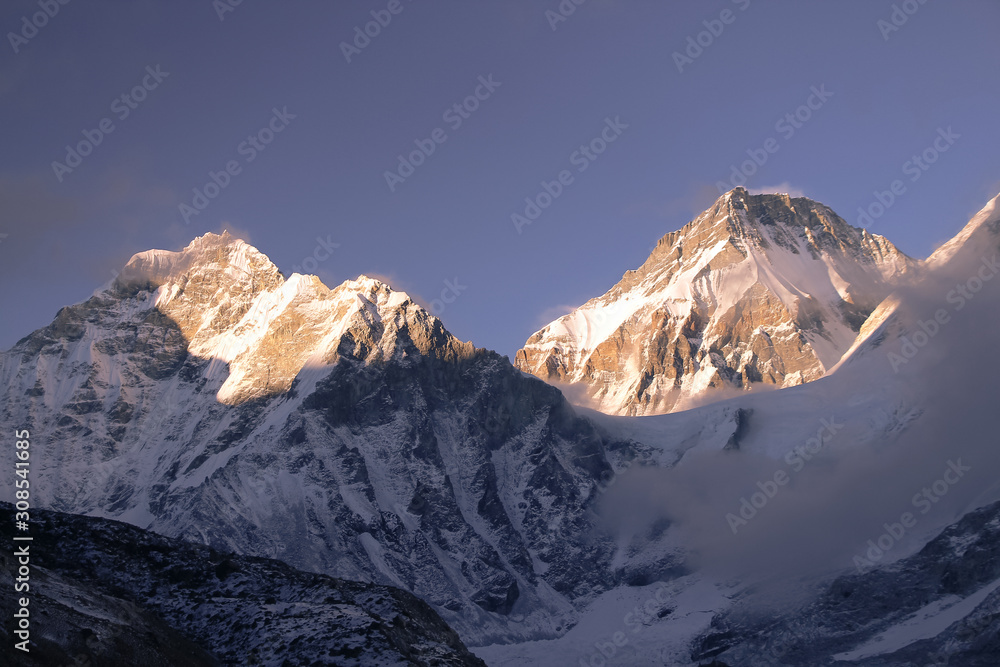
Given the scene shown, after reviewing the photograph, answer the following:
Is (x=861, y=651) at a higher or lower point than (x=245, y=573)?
lower

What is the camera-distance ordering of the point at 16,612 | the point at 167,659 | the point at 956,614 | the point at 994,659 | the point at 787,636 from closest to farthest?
the point at 16,612
the point at 167,659
the point at 994,659
the point at 956,614
the point at 787,636

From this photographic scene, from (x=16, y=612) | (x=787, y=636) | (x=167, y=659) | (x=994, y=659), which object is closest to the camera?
(x=16, y=612)

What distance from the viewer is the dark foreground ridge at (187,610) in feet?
179

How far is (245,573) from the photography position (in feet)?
242

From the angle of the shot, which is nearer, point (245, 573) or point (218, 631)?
point (218, 631)

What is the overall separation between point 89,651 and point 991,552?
17462 centimetres

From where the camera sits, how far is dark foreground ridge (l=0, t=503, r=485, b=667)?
5462 cm

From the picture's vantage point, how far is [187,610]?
6806 centimetres

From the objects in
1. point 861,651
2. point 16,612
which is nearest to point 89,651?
point 16,612

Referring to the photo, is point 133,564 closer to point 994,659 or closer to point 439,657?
point 439,657

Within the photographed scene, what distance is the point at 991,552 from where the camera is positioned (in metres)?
188

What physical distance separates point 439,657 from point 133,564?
23.6 metres

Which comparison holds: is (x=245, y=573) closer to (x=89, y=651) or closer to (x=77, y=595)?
(x=77, y=595)

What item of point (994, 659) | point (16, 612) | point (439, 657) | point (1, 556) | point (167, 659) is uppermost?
point (1, 556)
